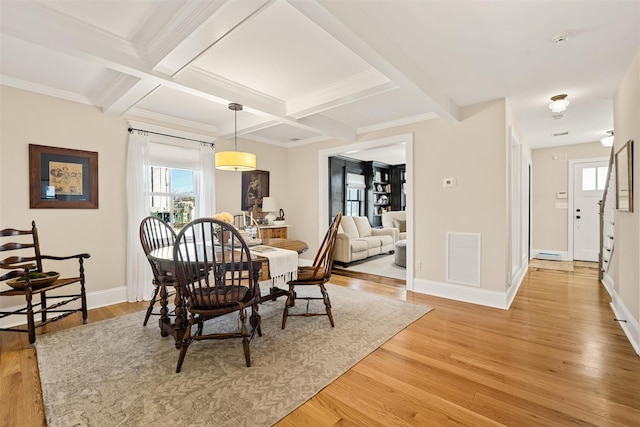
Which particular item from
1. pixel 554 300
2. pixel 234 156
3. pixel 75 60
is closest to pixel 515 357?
pixel 554 300

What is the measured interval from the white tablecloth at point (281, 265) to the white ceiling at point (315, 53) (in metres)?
1.67

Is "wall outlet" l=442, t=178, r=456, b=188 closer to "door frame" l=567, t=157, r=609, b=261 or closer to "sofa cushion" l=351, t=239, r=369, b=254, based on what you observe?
"sofa cushion" l=351, t=239, r=369, b=254

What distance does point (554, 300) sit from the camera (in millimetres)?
3504

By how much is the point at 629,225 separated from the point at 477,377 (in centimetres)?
217

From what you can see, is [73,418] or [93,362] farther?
[93,362]

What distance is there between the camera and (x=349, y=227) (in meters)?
6.05

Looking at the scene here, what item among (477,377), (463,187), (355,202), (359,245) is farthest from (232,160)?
(355,202)

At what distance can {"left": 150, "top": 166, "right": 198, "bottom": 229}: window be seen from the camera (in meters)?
3.92

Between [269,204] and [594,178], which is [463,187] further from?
[594,178]

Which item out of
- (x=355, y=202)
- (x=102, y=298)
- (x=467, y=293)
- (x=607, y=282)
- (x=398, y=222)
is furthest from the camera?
(x=398, y=222)

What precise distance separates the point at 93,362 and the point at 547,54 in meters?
4.32

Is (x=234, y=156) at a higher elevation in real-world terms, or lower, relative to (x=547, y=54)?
lower

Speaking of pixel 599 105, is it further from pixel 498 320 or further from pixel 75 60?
pixel 75 60

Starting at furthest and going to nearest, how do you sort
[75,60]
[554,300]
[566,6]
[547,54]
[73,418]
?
[554,300] < [75,60] < [547,54] < [566,6] < [73,418]
